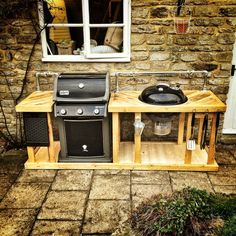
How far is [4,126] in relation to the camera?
452 centimetres

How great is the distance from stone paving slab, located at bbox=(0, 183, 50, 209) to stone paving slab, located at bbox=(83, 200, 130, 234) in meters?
0.63

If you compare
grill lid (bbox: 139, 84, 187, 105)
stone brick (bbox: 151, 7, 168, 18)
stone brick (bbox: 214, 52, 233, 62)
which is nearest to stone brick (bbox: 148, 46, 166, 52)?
stone brick (bbox: 151, 7, 168, 18)

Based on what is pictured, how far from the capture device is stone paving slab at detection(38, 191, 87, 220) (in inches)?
114

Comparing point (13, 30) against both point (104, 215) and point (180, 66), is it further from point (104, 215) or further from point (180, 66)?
point (104, 215)

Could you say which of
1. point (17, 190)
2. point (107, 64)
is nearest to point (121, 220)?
point (17, 190)

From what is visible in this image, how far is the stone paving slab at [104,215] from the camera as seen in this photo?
271 centimetres

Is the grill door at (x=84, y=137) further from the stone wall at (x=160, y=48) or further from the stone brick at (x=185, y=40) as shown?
the stone brick at (x=185, y=40)

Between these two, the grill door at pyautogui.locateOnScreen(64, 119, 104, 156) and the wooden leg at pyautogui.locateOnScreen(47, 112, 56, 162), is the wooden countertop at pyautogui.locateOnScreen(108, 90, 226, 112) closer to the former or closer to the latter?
the grill door at pyautogui.locateOnScreen(64, 119, 104, 156)

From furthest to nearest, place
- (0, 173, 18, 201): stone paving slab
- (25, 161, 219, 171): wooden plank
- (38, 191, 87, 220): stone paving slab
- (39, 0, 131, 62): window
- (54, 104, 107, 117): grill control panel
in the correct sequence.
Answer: (39, 0, 131, 62): window
(25, 161, 219, 171): wooden plank
(54, 104, 107, 117): grill control panel
(0, 173, 18, 201): stone paving slab
(38, 191, 87, 220): stone paving slab

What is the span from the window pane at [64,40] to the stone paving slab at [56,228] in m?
2.53

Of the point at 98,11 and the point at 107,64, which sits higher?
the point at 98,11

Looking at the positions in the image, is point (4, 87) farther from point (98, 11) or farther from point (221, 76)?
point (221, 76)

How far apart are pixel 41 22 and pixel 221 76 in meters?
2.81

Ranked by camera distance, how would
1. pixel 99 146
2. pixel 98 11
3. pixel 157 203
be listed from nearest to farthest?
pixel 157 203
pixel 99 146
pixel 98 11
